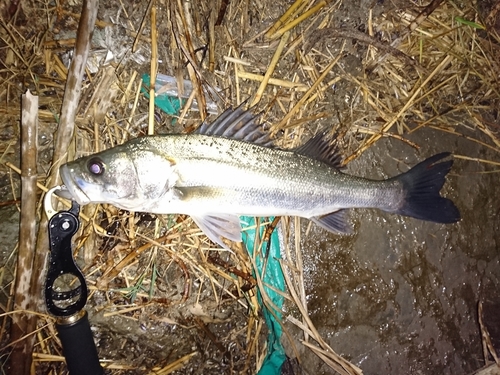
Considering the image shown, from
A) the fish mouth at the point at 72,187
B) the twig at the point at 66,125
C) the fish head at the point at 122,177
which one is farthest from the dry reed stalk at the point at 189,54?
the fish mouth at the point at 72,187

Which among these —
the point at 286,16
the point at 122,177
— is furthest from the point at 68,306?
the point at 286,16

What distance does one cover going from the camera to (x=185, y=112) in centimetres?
321

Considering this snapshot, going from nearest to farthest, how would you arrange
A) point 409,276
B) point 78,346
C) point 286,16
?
point 78,346 → point 286,16 → point 409,276

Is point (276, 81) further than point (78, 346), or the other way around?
point (276, 81)

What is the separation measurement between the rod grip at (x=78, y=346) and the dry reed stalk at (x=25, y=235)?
Result: 0.63 meters

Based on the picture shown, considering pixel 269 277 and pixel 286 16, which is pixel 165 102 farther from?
pixel 269 277

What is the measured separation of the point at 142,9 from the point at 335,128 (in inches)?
93.4

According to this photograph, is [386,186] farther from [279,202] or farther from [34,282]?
[34,282]

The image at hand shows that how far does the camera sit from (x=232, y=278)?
3254 millimetres

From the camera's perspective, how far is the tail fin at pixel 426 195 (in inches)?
128

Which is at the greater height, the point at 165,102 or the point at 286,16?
the point at 286,16

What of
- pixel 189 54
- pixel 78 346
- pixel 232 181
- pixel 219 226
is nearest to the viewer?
pixel 78 346

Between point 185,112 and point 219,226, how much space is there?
1.20m

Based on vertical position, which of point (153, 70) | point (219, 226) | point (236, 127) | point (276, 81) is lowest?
point (219, 226)
